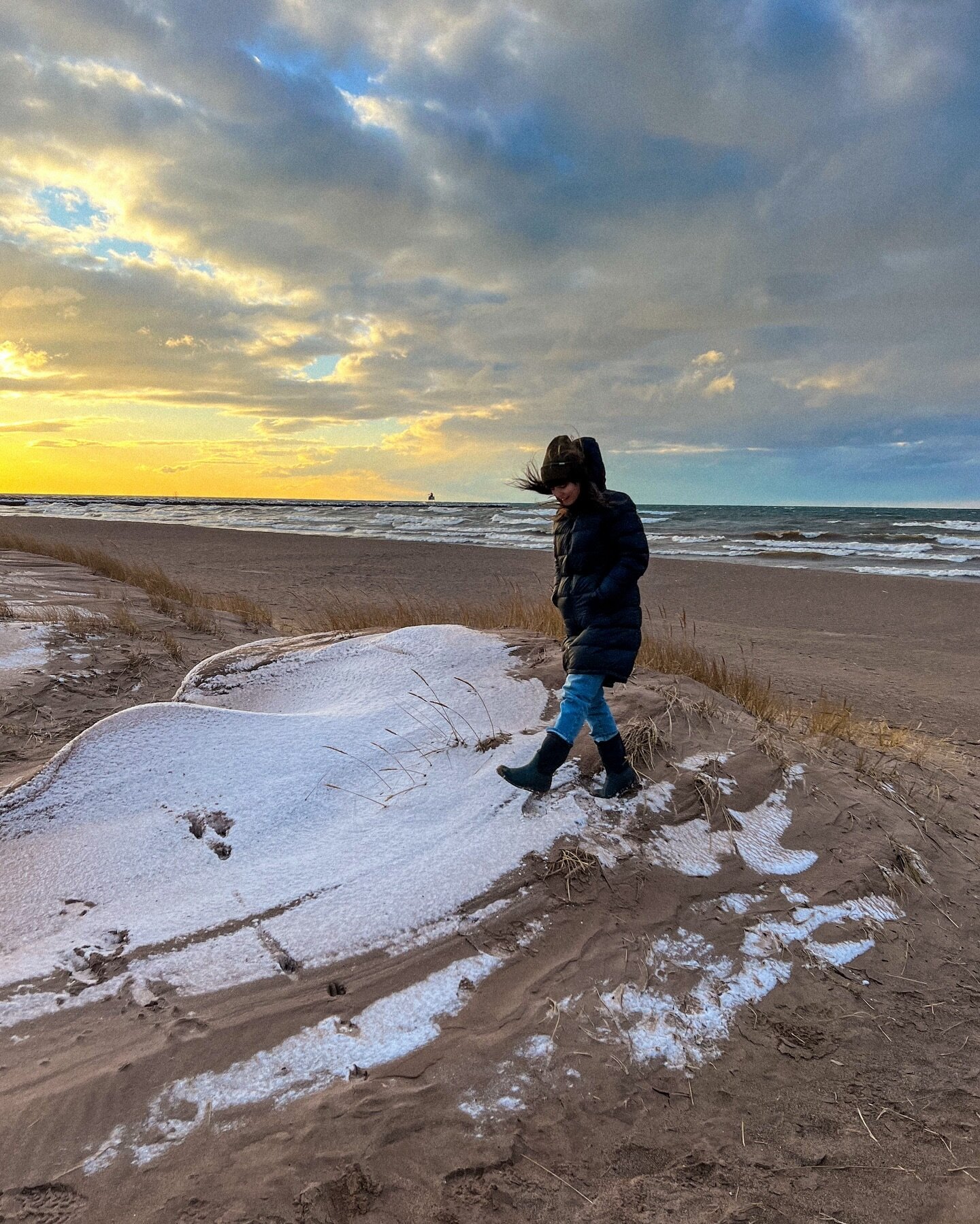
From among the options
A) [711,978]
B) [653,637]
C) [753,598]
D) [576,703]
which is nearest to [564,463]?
[576,703]

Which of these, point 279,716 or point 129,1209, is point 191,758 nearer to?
point 279,716

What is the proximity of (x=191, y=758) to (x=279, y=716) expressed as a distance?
22.6 inches

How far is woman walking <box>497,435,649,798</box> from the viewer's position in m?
3.20

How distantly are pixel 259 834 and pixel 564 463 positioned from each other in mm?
2105

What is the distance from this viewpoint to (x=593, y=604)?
3271 millimetres

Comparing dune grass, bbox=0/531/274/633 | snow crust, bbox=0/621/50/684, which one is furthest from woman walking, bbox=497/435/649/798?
dune grass, bbox=0/531/274/633

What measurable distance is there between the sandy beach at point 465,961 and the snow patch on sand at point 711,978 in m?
0.01

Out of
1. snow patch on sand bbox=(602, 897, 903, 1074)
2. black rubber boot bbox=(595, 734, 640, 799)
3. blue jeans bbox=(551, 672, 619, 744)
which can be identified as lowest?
snow patch on sand bbox=(602, 897, 903, 1074)

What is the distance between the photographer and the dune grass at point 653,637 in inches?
192

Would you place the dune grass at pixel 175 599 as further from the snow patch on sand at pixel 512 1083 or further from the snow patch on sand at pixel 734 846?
the snow patch on sand at pixel 512 1083

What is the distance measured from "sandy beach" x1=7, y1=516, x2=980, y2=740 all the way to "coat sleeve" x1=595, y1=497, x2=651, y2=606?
4.44 m

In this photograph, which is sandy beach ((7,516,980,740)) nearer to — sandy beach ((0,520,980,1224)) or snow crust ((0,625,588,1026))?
sandy beach ((0,520,980,1224))

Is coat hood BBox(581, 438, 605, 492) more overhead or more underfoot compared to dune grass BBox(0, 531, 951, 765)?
more overhead

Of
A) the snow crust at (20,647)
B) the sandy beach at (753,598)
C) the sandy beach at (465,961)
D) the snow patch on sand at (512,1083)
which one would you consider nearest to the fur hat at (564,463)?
the sandy beach at (465,961)
